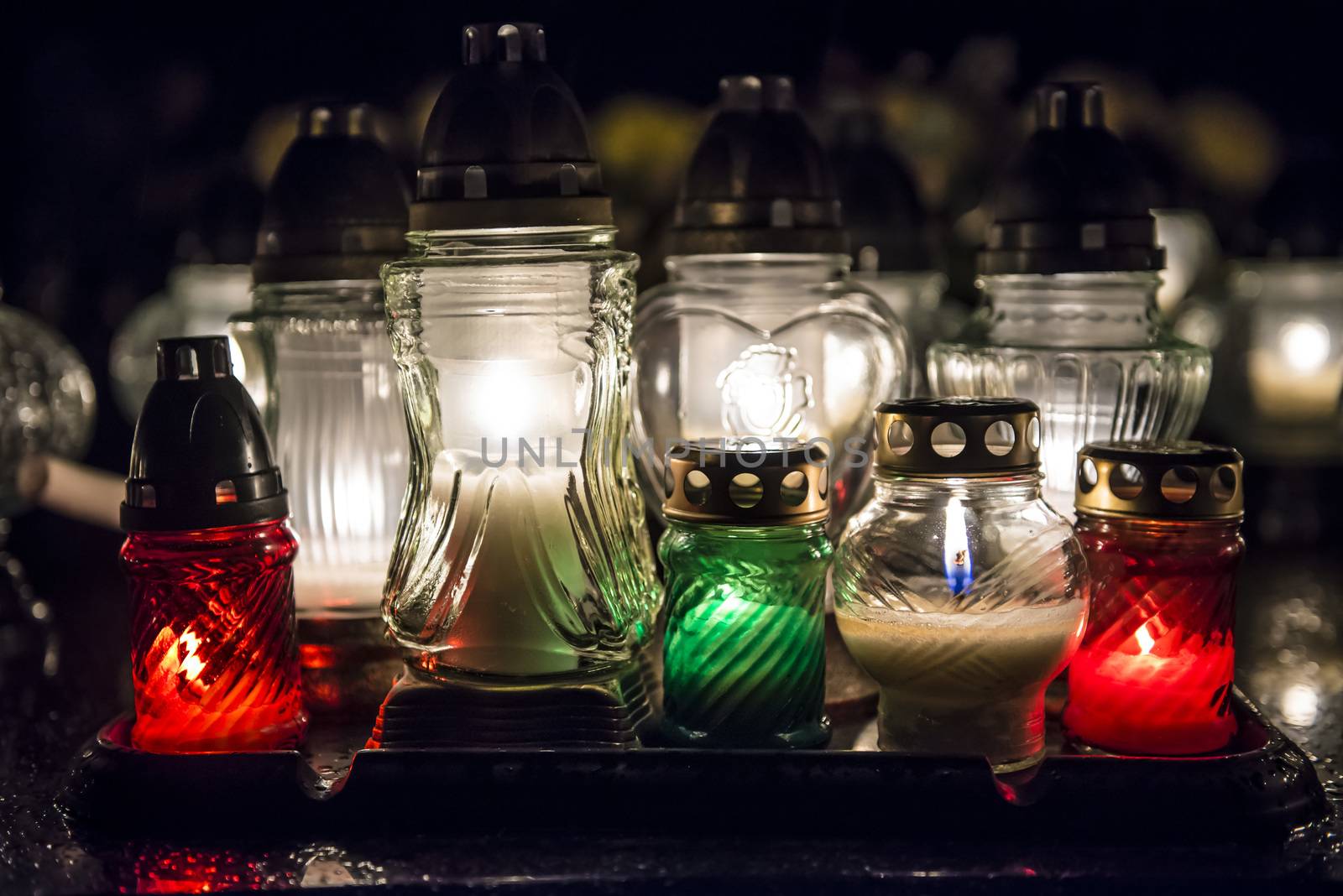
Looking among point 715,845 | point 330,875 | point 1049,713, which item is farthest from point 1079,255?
point 330,875

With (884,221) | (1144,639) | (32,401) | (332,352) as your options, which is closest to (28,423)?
(32,401)

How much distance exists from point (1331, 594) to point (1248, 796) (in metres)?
0.52

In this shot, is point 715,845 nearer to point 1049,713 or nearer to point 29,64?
point 1049,713

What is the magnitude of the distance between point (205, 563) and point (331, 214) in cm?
19

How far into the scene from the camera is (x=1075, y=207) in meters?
0.63

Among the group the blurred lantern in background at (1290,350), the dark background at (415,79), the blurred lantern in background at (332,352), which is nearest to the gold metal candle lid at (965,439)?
the blurred lantern in background at (332,352)

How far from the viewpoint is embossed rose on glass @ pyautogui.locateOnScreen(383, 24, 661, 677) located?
532 mm

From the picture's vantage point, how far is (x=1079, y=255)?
63cm

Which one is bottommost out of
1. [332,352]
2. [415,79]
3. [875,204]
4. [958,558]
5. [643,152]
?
[958,558]

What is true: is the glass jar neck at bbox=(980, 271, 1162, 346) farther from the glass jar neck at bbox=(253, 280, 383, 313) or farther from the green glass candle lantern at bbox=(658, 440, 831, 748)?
the glass jar neck at bbox=(253, 280, 383, 313)

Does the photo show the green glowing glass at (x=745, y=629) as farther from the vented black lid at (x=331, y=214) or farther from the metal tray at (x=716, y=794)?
the vented black lid at (x=331, y=214)

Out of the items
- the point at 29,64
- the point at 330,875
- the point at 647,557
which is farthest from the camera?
the point at 29,64

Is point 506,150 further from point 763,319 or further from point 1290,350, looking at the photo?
point 1290,350

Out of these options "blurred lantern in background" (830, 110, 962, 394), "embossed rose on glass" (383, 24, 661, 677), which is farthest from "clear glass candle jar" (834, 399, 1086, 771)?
"blurred lantern in background" (830, 110, 962, 394)
